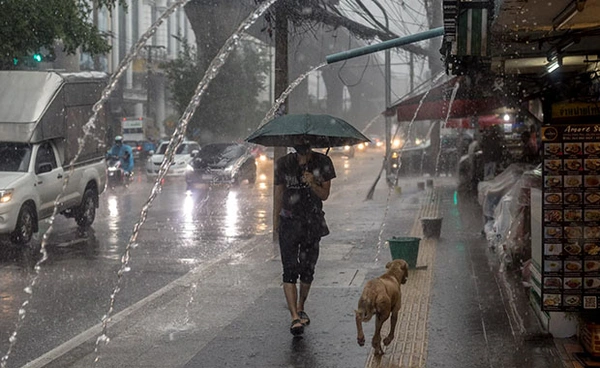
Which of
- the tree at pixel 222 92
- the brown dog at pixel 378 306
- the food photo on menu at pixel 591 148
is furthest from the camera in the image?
the tree at pixel 222 92

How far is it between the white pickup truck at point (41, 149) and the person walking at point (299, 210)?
731 centimetres

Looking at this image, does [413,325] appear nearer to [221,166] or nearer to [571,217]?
[571,217]

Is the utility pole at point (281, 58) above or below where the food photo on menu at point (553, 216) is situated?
above

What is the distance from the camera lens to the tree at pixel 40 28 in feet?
63.3

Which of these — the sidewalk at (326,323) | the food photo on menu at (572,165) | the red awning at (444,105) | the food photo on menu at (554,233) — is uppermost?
the red awning at (444,105)

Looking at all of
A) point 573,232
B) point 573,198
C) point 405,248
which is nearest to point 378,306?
point 573,232

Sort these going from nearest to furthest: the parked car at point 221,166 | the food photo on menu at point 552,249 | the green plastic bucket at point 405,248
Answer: the food photo on menu at point 552,249 < the green plastic bucket at point 405,248 < the parked car at point 221,166

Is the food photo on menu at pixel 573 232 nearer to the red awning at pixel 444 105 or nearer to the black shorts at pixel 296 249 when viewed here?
the black shorts at pixel 296 249

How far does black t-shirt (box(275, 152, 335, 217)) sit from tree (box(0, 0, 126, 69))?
41.8ft

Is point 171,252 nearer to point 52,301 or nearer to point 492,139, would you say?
point 52,301

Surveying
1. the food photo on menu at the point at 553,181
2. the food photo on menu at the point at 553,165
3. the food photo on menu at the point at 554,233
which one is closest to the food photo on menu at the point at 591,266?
the food photo on menu at the point at 554,233

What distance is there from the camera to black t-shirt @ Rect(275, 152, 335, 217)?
8.17 metres

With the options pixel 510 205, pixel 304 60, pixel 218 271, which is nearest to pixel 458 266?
pixel 510 205

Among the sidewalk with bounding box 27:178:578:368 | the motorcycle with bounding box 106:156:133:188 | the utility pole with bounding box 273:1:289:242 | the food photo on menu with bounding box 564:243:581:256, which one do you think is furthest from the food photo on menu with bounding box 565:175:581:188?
the motorcycle with bounding box 106:156:133:188
